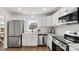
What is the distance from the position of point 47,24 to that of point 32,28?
43.8 inches

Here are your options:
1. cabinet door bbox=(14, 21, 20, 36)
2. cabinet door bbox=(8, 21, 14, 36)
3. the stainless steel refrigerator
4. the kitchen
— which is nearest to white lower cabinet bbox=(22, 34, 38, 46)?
the kitchen

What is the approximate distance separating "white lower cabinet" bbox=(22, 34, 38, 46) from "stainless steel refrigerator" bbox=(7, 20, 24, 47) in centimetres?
27

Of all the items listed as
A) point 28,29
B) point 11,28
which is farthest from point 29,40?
point 11,28

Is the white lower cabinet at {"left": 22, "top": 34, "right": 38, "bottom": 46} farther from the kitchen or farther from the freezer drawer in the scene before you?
the freezer drawer

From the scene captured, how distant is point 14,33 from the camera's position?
5.63 metres

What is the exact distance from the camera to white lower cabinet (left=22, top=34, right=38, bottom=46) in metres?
5.87

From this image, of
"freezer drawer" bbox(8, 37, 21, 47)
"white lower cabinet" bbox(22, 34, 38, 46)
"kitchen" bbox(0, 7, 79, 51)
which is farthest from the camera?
"white lower cabinet" bbox(22, 34, 38, 46)

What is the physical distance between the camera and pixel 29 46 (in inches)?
233

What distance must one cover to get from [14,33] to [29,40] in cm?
92

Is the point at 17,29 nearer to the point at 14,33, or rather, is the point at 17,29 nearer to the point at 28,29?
the point at 14,33

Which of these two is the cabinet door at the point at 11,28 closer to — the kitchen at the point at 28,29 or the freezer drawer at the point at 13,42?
the kitchen at the point at 28,29

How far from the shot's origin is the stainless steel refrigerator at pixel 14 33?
18.3ft

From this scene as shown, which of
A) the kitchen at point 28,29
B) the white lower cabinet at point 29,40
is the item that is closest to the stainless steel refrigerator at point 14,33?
the kitchen at point 28,29
